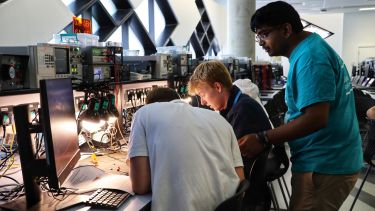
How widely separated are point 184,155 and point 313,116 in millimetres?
476

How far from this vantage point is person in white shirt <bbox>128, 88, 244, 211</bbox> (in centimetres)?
128

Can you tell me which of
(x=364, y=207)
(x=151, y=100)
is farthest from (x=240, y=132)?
(x=364, y=207)

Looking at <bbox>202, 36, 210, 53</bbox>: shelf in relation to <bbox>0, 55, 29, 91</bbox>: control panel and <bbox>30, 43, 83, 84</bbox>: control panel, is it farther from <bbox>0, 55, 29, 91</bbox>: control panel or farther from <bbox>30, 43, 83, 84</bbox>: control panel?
<bbox>0, 55, 29, 91</bbox>: control panel

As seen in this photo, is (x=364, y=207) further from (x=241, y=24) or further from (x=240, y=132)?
(x=241, y=24)

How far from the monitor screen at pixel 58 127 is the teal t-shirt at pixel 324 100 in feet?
2.94

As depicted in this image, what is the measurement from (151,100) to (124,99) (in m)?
1.36

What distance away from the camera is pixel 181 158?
4.19ft

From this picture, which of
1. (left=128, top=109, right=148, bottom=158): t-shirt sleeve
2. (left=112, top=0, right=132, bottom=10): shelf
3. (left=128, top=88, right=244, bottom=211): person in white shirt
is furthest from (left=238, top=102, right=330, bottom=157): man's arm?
(left=112, top=0, right=132, bottom=10): shelf

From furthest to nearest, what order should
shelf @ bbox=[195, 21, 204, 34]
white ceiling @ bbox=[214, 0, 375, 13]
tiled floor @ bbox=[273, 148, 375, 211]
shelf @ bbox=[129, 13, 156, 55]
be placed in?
white ceiling @ bbox=[214, 0, 375, 13] → shelf @ bbox=[195, 21, 204, 34] → shelf @ bbox=[129, 13, 156, 55] → tiled floor @ bbox=[273, 148, 375, 211]

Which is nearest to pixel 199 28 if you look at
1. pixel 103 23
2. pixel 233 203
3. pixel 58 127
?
pixel 103 23

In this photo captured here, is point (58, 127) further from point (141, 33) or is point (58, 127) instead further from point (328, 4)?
point (328, 4)

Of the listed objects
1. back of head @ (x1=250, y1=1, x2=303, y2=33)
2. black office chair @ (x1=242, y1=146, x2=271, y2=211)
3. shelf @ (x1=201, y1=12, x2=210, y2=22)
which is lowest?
black office chair @ (x1=242, y1=146, x2=271, y2=211)

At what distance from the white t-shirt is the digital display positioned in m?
0.82

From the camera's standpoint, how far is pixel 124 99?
2910 mm
